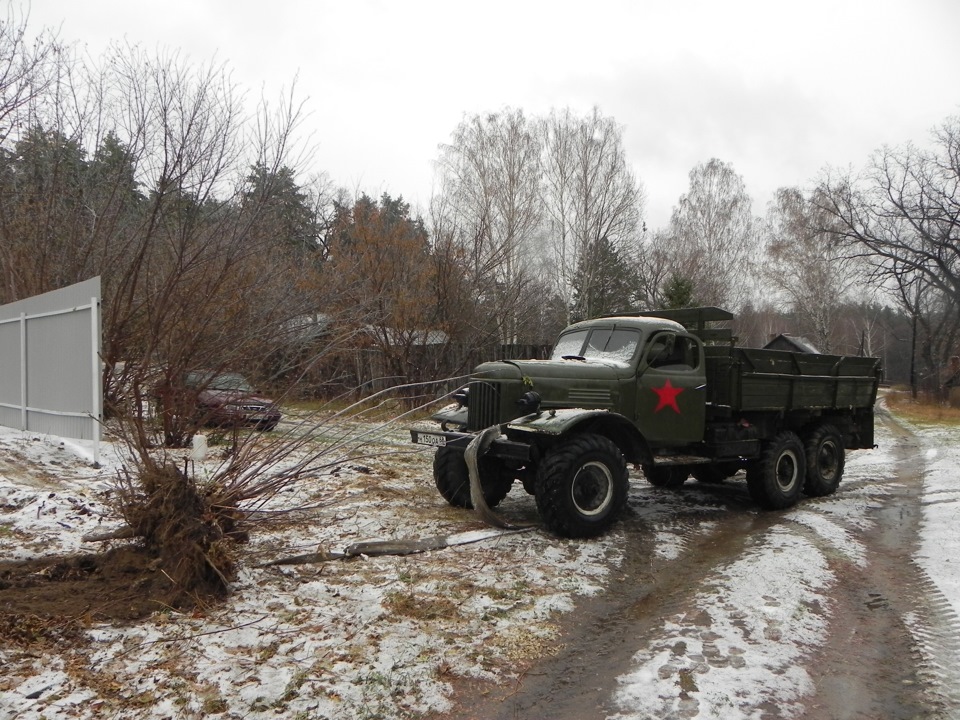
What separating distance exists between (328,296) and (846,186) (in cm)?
3072

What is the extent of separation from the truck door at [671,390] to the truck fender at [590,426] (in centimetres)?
25

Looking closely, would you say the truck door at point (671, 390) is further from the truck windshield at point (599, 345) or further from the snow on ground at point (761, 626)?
the snow on ground at point (761, 626)

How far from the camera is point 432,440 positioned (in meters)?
7.33

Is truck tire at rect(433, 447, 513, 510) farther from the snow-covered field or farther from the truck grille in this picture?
the truck grille

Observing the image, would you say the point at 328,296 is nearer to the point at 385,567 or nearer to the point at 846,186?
the point at 385,567

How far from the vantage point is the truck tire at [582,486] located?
6.48 metres

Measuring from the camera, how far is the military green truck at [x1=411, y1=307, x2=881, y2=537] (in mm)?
6766

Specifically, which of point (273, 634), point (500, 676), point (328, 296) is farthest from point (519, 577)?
point (328, 296)

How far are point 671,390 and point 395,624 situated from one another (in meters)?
4.34

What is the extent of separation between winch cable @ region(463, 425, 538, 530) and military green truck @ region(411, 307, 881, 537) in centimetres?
3

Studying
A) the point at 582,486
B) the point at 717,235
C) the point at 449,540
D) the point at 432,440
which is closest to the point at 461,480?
the point at 432,440

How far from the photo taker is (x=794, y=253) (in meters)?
40.8

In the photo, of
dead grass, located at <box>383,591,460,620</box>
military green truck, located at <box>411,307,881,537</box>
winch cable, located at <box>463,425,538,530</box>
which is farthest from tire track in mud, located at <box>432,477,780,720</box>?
winch cable, located at <box>463,425,538,530</box>

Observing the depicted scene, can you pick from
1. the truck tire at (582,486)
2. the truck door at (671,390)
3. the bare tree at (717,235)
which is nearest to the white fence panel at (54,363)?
the truck tire at (582,486)
